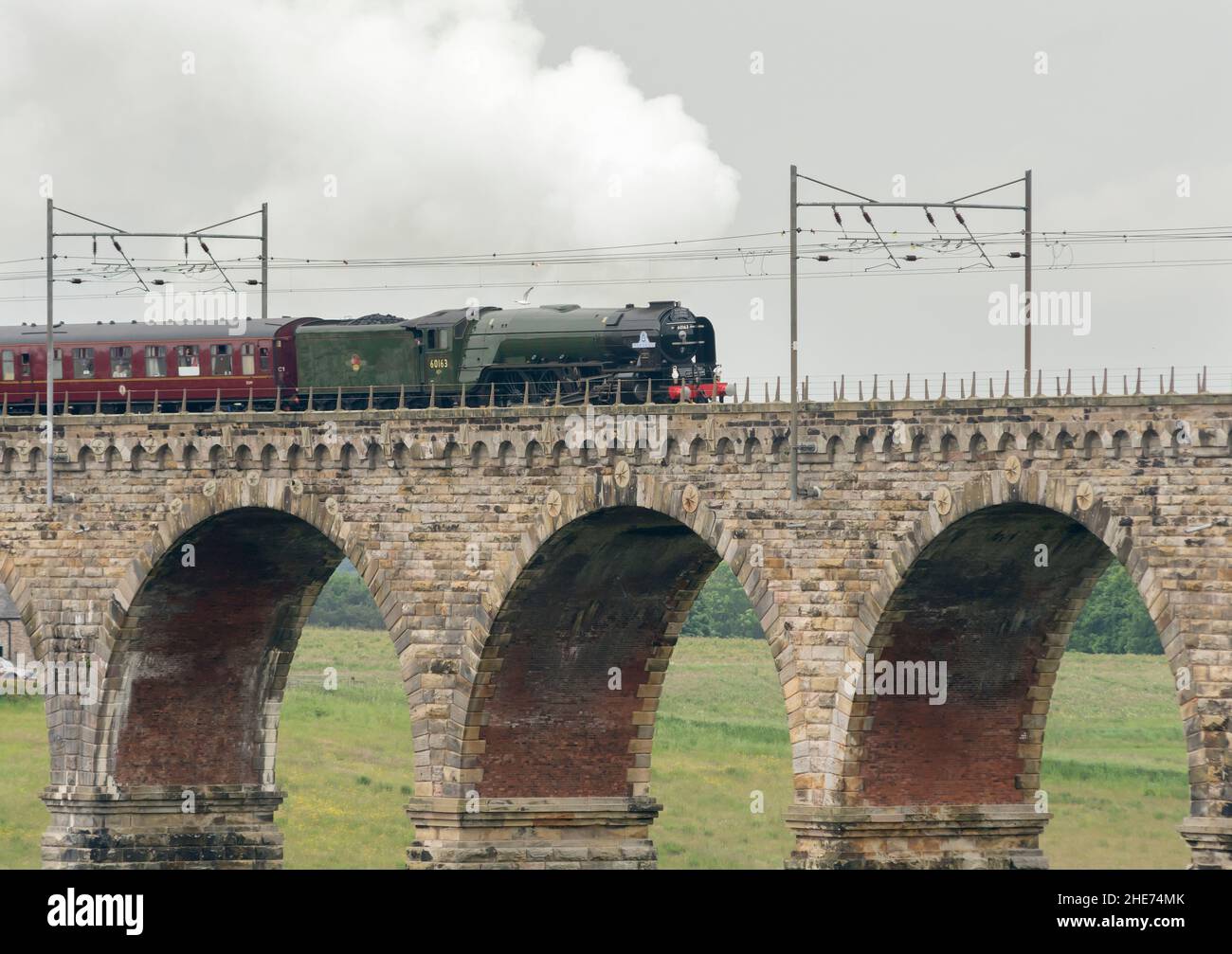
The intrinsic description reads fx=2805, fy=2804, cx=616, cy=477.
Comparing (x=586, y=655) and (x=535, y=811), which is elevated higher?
(x=586, y=655)

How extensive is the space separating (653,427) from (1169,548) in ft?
48.5

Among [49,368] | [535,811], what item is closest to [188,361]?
Answer: [49,368]

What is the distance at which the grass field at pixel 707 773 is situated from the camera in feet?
318

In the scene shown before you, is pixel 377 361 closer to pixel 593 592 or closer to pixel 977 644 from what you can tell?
pixel 593 592

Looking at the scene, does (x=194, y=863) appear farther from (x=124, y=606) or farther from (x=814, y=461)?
(x=814, y=461)

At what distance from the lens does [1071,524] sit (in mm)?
67188

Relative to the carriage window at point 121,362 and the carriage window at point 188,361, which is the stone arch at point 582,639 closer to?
the carriage window at point 188,361

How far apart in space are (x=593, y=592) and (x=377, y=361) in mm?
10440

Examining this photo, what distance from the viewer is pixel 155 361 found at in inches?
3297

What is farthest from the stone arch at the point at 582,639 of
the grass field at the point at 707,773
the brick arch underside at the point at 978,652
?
the grass field at the point at 707,773

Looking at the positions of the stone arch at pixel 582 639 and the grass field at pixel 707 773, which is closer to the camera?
the stone arch at pixel 582 639

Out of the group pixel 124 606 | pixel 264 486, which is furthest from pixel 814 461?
pixel 124 606

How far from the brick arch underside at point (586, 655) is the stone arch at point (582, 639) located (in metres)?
0.03

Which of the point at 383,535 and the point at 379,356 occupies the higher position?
the point at 379,356
